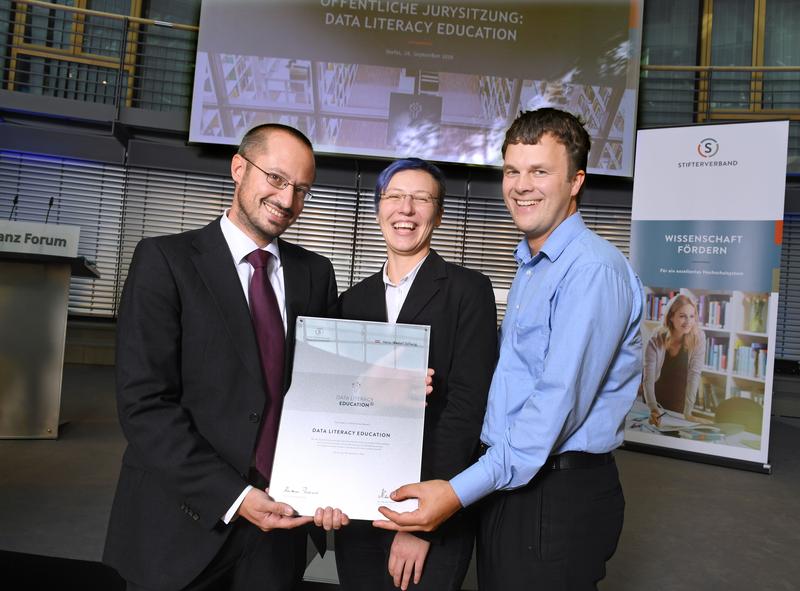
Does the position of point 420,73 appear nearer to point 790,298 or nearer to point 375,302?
point 790,298

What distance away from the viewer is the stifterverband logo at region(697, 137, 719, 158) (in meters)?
4.61

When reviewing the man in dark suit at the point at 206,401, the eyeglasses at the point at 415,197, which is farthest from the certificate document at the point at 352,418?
the eyeglasses at the point at 415,197

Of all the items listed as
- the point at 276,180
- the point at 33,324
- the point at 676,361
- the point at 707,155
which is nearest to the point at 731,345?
the point at 676,361

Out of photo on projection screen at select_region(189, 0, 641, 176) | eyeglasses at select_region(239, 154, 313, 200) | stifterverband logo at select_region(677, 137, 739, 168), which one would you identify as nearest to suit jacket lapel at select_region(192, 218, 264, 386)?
eyeglasses at select_region(239, 154, 313, 200)

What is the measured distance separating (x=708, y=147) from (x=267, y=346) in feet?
14.8

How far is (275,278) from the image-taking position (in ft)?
4.70

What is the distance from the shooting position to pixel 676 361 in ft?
15.5

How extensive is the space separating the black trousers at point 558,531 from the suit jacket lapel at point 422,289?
483mm

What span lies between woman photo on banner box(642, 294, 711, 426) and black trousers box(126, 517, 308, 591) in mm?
4137

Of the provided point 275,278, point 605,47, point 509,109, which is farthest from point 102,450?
point 605,47

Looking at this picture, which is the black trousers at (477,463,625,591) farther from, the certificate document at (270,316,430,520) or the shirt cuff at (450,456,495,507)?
the certificate document at (270,316,430,520)

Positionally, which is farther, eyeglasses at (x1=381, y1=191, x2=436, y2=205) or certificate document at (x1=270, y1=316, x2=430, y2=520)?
eyeglasses at (x1=381, y1=191, x2=436, y2=205)

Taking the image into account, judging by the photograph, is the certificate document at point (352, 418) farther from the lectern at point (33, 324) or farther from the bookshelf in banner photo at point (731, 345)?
the bookshelf in banner photo at point (731, 345)

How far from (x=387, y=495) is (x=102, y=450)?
348cm
